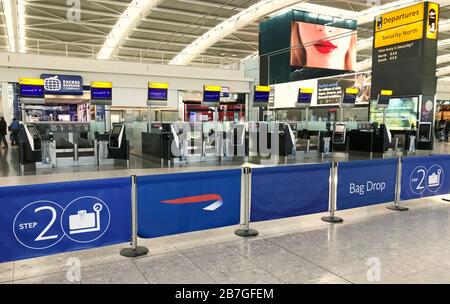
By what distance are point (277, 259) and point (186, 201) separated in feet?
3.54

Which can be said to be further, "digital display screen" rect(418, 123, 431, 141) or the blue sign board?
the blue sign board

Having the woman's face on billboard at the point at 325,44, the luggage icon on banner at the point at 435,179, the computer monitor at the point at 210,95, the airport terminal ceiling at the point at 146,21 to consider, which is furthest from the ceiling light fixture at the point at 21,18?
the luggage icon on banner at the point at 435,179

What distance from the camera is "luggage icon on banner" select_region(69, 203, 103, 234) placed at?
3.14m

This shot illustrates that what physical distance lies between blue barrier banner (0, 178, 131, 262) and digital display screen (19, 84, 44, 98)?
7601mm

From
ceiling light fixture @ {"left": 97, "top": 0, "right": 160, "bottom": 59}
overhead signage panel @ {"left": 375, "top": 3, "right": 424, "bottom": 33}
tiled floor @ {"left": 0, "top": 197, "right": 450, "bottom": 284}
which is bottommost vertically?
tiled floor @ {"left": 0, "top": 197, "right": 450, "bottom": 284}

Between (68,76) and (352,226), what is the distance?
586 inches

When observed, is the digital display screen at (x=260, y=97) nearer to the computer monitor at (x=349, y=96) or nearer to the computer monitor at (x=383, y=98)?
the computer monitor at (x=349, y=96)

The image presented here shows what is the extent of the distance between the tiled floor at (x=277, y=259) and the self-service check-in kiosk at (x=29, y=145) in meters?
6.89

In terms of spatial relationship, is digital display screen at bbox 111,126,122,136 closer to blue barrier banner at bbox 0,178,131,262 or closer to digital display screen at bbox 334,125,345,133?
blue barrier banner at bbox 0,178,131,262

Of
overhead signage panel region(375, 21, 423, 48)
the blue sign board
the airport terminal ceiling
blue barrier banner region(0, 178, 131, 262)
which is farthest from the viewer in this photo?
the airport terminal ceiling

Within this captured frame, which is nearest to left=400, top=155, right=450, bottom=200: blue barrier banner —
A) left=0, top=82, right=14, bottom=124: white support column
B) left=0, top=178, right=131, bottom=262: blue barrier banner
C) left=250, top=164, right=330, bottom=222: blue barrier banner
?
left=250, top=164, right=330, bottom=222: blue barrier banner

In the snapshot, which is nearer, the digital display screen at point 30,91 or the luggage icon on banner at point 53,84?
the digital display screen at point 30,91

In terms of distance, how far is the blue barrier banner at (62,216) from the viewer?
2908 millimetres
